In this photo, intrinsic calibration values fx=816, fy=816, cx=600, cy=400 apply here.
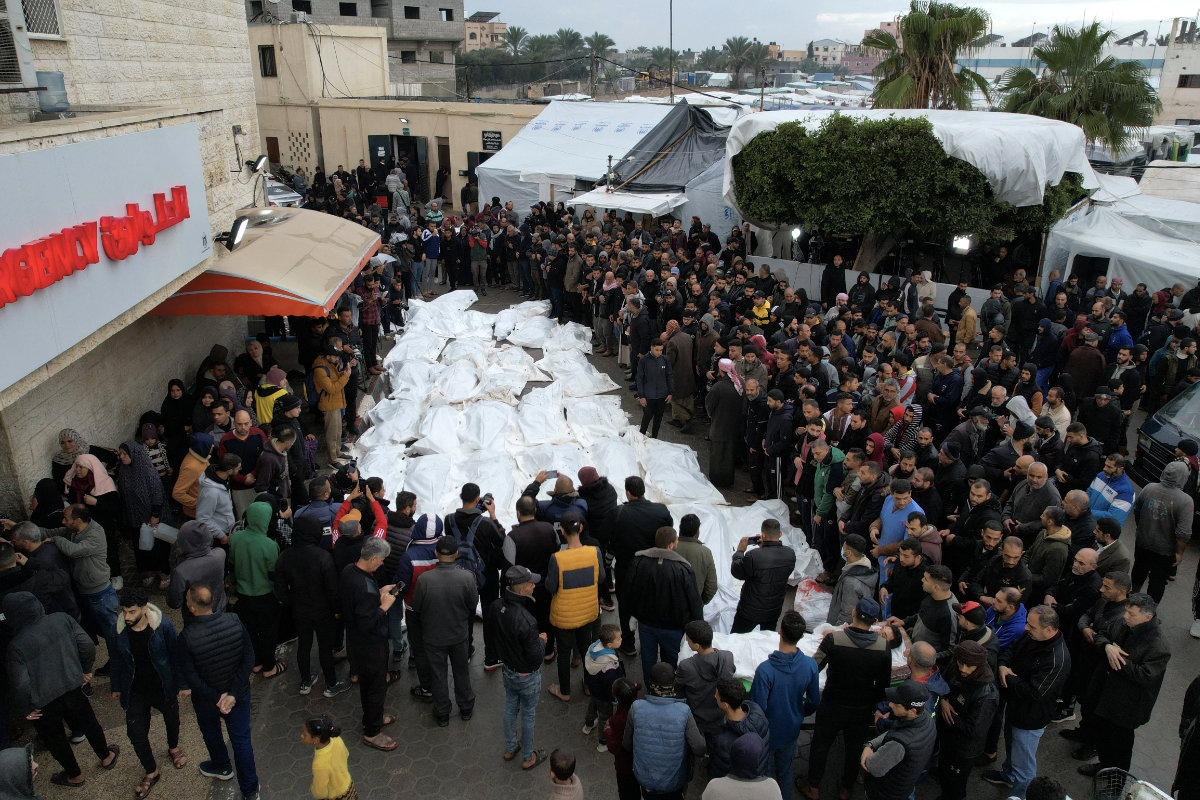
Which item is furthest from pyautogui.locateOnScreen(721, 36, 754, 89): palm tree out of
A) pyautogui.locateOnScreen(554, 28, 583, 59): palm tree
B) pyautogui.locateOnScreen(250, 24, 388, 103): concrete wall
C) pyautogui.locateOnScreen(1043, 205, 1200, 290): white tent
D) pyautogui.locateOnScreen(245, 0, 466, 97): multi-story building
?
pyautogui.locateOnScreen(1043, 205, 1200, 290): white tent

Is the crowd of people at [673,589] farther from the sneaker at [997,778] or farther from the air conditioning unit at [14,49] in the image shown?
the air conditioning unit at [14,49]

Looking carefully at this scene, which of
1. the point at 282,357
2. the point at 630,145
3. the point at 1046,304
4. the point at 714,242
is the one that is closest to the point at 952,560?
the point at 1046,304

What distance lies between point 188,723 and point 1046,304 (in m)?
12.1

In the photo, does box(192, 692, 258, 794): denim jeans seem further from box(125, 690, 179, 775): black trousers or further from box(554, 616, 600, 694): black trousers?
box(554, 616, 600, 694): black trousers

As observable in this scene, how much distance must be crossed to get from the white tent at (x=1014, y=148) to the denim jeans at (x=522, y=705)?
10.5 m

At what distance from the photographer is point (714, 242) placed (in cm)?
1645

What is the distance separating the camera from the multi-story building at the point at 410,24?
47438mm

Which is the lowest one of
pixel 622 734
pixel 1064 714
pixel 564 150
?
pixel 1064 714

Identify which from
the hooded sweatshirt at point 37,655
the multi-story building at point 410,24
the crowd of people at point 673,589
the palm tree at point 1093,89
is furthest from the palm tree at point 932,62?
the multi-story building at point 410,24

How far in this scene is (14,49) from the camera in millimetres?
6348

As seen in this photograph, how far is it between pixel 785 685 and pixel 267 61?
32.6 meters

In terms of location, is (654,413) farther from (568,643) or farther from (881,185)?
(881,185)

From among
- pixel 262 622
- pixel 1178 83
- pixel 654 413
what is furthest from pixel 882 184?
pixel 1178 83

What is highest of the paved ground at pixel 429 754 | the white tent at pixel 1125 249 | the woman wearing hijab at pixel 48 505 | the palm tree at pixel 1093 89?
the palm tree at pixel 1093 89
